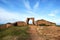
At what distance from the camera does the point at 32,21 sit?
36094 millimetres

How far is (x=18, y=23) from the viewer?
3194 centimetres

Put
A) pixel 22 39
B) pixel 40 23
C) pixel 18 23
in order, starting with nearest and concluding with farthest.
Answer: pixel 22 39
pixel 18 23
pixel 40 23

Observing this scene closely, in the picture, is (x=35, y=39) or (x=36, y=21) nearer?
(x=35, y=39)

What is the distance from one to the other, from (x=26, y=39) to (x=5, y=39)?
135 inches

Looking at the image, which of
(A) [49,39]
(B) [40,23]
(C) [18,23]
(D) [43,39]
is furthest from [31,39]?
(B) [40,23]

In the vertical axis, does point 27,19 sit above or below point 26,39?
above

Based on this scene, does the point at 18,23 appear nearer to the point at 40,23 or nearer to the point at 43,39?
the point at 40,23

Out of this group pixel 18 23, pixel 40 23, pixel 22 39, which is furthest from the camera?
pixel 40 23

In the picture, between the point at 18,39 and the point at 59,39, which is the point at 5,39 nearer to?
the point at 18,39

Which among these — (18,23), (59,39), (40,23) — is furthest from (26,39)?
(40,23)

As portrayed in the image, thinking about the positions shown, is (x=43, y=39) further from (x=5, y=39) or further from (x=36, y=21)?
(x=36, y=21)

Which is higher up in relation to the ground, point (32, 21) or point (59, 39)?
point (32, 21)

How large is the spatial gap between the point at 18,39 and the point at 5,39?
6.98 ft

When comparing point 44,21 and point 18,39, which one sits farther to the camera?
point 44,21
